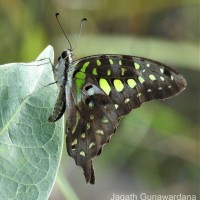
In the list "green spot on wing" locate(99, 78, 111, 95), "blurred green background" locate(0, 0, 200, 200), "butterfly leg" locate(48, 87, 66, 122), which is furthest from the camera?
"blurred green background" locate(0, 0, 200, 200)

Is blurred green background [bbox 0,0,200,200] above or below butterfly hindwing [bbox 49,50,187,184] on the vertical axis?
below

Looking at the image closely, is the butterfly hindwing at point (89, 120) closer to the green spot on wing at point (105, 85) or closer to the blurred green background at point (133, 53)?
the green spot on wing at point (105, 85)

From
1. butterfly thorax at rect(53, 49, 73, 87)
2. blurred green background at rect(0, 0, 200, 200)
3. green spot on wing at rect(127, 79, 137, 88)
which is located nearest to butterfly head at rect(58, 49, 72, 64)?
butterfly thorax at rect(53, 49, 73, 87)

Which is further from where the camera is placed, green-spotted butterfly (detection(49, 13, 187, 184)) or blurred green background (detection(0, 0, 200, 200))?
blurred green background (detection(0, 0, 200, 200))

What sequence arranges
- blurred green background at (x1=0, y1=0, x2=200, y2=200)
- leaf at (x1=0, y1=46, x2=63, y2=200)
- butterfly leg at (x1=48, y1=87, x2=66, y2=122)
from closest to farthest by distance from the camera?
1. leaf at (x1=0, y1=46, x2=63, y2=200)
2. butterfly leg at (x1=48, y1=87, x2=66, y2=122)
3. blurred green background at (x1=0, y1=0, x2=200, y2=200)

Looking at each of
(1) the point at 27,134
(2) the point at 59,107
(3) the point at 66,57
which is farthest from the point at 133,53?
(1) the point at 27,134

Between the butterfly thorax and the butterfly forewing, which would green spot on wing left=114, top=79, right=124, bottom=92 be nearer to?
the butterfly forewing

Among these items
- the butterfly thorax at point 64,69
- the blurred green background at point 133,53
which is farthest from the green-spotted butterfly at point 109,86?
the blurred green background at point 133,53

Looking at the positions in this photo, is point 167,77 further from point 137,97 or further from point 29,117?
point 29,117

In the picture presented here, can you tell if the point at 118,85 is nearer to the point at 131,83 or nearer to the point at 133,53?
the point at 131,83

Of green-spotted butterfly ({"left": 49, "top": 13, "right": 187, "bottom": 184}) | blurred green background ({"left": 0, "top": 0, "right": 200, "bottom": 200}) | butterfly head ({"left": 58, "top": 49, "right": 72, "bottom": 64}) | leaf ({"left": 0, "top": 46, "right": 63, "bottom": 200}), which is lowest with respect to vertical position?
blurred green background ({"left": 0, "top": 0, "right": 200, "bottom": 200})
